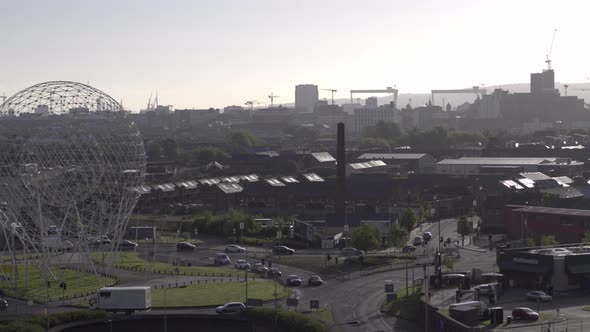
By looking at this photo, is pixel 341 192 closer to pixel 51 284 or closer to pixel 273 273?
pixel 273 273

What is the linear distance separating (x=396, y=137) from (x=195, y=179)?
44196 mm

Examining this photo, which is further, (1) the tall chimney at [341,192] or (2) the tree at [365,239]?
(1) the tall chimney at [341,192]

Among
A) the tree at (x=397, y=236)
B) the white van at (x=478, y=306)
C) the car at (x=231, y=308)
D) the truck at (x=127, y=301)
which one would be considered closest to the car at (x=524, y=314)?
the white van at (x=478, y=306)

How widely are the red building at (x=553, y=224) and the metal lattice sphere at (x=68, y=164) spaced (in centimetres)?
1216

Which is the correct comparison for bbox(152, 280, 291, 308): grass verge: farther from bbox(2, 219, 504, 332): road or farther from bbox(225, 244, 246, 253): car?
bbox(225, 244, 246, 253): car

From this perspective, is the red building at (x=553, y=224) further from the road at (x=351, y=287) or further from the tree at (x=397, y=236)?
the tree at (x=397, y=236)

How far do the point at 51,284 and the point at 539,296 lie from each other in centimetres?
1138

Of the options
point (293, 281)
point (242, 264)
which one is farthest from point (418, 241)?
point (293, 281)

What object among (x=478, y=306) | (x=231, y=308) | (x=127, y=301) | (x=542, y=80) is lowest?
(x=231, y=308)

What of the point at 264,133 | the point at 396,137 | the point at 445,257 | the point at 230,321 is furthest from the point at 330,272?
the point at 264,133

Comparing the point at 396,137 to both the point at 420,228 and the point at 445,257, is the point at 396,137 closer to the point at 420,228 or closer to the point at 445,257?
the point at 420,228

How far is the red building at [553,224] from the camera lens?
32250mm

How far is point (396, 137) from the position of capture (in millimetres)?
94750

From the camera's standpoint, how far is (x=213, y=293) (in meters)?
24.7
